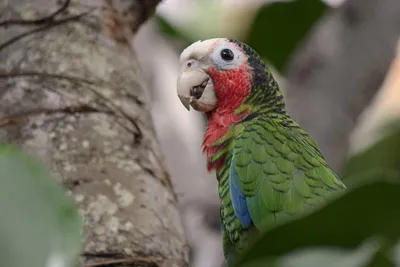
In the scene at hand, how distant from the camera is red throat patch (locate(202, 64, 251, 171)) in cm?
163

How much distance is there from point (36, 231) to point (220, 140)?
3.24ft

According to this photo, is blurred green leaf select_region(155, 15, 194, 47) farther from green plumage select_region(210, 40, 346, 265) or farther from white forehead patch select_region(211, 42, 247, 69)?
green plumage select_region(210, 40, 346, 265)

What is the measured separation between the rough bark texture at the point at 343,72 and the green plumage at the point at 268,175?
837 millimetres

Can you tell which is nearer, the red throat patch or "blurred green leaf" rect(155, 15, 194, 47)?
the red throat patch

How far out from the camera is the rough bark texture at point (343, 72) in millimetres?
2418

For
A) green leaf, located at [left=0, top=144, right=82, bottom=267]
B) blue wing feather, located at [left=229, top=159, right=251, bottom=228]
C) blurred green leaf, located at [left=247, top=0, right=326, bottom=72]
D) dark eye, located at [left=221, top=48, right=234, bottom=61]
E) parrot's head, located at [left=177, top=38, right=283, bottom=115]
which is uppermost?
blurred green leaf, located at [left=247, top=0, right=326, bottom=72]

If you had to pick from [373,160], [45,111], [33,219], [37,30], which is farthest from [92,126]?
[373,160]

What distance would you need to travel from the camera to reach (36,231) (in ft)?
2.02

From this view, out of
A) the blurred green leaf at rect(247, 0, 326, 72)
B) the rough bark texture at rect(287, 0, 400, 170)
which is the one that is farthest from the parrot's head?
the rough bark texture at rect(287, 0, 400, 170)

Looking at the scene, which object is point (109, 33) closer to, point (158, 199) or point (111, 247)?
point (158, 199)

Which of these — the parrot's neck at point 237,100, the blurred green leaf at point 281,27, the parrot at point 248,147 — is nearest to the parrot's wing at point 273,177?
the parrot at point 248,147

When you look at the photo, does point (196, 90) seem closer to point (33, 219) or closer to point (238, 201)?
point (238, 201)

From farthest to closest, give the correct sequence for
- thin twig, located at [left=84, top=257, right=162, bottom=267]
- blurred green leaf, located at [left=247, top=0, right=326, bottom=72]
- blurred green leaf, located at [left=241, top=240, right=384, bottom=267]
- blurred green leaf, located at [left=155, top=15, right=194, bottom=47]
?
blurred green leaf, located at [left=155, top=15, right=194, bottom=47] → blurred green leaf, located at [left=247, top=0, right=326, bottom=72] → thin twig, located at [left=84, top=257, right=162, bottom=267] → blurred green leaf, located at [left=241, top=240, right=384, bottom=267]

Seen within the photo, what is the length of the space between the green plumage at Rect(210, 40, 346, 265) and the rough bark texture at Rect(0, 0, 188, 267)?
0.17m
